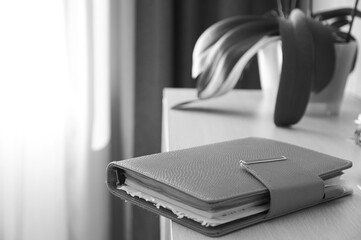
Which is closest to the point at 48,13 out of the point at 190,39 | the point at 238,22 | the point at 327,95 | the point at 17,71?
the point at 17,71

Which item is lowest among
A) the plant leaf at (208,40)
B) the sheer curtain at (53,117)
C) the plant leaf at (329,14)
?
the sheer curtain at (53,117)

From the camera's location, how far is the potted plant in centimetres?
106

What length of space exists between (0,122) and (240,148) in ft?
3.39

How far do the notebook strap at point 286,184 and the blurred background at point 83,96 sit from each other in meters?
0.87

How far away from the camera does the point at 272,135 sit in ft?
3.32

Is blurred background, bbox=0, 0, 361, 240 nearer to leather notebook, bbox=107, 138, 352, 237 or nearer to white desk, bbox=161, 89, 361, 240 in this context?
white desk, bbox=161, 89, 361, 240

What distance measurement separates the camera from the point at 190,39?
187 cm

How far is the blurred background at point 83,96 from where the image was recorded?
1642 millimetres

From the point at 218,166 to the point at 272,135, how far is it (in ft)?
1.18

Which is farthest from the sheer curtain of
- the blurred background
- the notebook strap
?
the notebook strap

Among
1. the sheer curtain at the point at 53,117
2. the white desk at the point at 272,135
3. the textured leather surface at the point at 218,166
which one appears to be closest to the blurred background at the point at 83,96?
the sheer curtain at the point at 53,117

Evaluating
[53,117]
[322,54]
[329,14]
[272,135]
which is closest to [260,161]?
[272,135]

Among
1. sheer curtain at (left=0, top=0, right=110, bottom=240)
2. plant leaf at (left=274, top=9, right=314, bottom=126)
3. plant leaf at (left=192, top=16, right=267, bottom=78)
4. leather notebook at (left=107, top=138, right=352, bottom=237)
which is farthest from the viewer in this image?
sheer curtain at (left=0, top=0, right=110, bottom=240)

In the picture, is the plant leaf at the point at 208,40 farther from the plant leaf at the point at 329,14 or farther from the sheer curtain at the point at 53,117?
the sheer curtain at the point at 53,117
